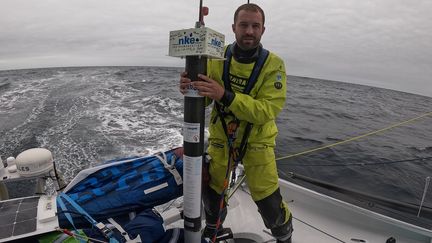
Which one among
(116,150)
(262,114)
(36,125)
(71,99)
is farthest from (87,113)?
(262,114)

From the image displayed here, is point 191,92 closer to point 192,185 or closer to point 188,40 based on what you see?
point 188,40

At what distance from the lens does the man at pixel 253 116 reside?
1919mm

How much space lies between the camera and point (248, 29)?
1.92m

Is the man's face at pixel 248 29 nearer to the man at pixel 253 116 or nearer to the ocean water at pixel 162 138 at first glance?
the man at pixel 253 116

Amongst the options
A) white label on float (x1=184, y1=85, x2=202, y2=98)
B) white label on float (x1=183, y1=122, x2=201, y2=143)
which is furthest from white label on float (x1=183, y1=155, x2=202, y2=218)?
white label on float (x1=184, y1=85, x2=202, y2=98)

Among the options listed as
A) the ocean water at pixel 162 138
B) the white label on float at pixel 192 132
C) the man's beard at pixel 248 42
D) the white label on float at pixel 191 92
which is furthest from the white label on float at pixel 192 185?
the ocean water at pixel 162 138

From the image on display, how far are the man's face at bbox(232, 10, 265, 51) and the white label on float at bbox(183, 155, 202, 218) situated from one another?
2.93 feet

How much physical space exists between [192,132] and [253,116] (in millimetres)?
434

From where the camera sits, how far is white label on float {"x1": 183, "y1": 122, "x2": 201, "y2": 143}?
1.67 metres

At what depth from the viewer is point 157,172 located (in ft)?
6.79

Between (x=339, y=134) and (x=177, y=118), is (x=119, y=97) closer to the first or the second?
(x=177, y=118)

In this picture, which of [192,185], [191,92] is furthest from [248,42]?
[192,185]

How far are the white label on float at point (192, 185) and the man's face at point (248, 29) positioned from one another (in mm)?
894

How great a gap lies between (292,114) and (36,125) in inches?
452
